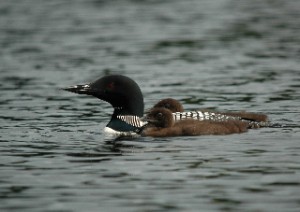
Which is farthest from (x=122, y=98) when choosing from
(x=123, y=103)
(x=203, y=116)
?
(x=203, y=116)

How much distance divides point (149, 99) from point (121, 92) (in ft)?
8.34

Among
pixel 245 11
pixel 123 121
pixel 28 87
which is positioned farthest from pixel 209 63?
pixel 245 11

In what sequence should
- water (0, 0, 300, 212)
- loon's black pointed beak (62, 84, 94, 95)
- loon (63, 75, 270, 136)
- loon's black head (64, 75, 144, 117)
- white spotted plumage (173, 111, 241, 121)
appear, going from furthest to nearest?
loon's black pointed beak (62, 84, 94, 95) < loon's black head (64, 75, 144, 117) < loon (63, 75, 270, 136) < white spotted plumage (173, 111, 241, 121) < water (0, 0, 300, 212)

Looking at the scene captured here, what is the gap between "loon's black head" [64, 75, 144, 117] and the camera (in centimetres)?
1185

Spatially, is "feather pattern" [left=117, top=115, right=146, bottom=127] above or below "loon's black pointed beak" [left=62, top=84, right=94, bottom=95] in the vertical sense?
below

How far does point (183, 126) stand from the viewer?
440 inches

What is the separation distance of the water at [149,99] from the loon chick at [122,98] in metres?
0.33

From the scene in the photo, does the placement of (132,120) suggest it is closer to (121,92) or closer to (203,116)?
(121,92)

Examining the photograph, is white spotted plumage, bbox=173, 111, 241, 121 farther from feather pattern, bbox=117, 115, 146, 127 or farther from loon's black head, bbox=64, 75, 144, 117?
loon's black head, bbox=64, 75, 144, 117

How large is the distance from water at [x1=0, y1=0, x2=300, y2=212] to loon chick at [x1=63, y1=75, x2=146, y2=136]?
0.33m

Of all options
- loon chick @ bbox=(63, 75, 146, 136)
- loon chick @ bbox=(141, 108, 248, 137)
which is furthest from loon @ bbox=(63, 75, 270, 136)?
loon chick @ bbox=(141, 108, 248, 137)

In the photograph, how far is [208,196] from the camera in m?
8.11

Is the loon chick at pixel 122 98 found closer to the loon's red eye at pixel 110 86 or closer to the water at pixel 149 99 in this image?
the loon's red eye at pixel 110 86

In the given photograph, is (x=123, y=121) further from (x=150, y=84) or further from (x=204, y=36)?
(x=204, y=36)
